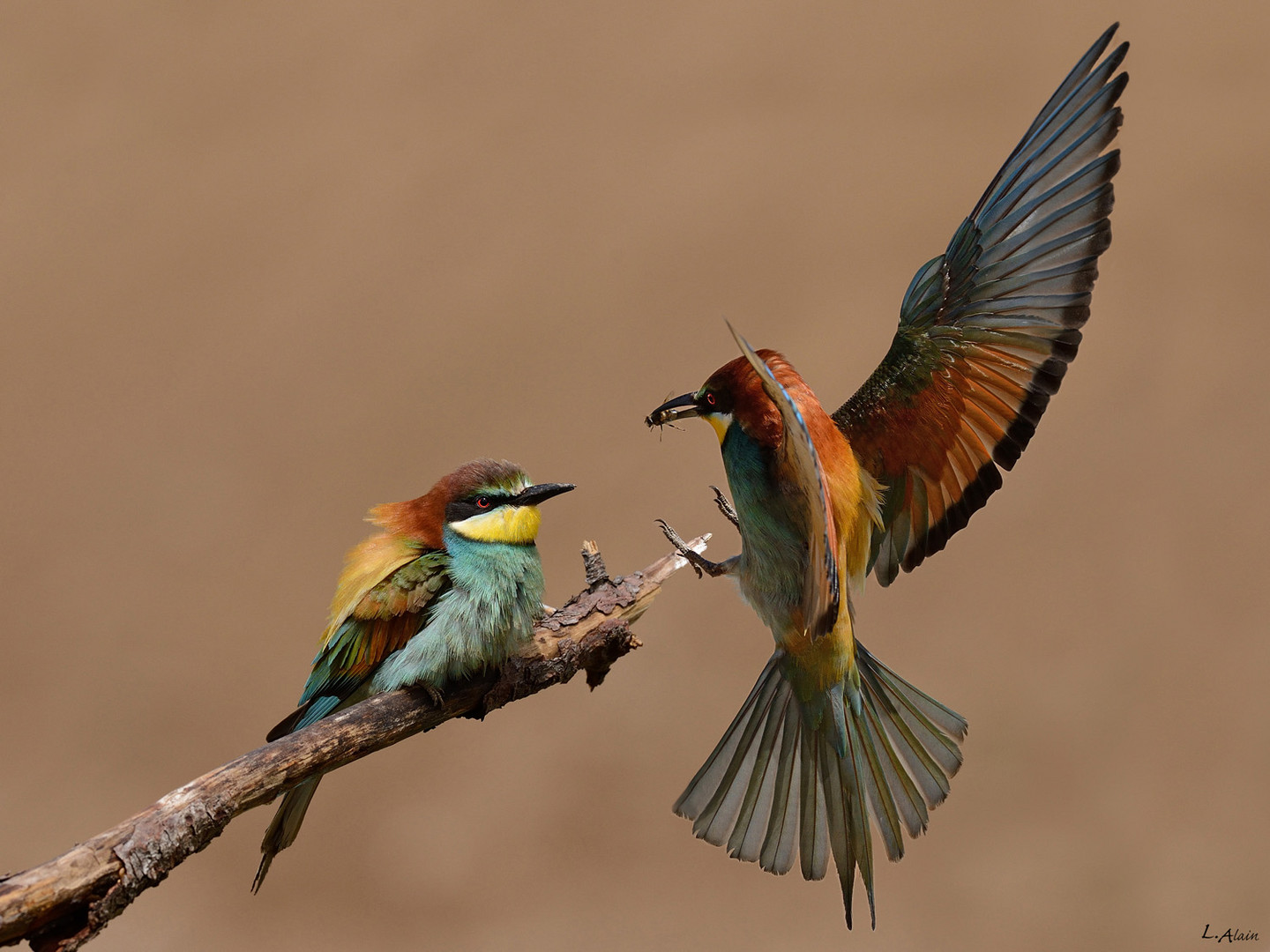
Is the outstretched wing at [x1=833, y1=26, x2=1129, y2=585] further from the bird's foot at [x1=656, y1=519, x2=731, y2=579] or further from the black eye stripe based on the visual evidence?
the black eye stripe

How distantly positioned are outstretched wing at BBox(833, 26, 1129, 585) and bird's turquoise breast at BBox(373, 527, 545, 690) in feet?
1.79

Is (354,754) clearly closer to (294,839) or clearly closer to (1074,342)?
(294,839)

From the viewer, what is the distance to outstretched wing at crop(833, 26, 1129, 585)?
5.18 feet

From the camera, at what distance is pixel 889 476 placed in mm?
1743

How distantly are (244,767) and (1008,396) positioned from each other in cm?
119

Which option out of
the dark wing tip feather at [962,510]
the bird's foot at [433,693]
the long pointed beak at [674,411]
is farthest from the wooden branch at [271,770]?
the dark wing tip feather at [962,510]

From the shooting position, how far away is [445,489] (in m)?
1.61

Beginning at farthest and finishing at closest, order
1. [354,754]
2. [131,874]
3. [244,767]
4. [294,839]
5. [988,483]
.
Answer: [988,483], [294,839], [354,754], [244,767], [131,874]

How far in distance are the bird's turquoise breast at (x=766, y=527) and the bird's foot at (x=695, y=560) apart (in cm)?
6

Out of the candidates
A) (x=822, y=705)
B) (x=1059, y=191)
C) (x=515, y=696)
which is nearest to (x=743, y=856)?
(x=822, y=705)

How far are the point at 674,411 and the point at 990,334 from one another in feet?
1.61

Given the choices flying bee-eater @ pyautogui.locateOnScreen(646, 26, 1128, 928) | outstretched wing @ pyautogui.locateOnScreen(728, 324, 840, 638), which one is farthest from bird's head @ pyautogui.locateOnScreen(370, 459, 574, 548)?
outstretched wing @ pyautogui.locateOnScreen(728, 324, 840, 638)

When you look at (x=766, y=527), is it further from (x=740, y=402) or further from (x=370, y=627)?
(x=370, y=627)

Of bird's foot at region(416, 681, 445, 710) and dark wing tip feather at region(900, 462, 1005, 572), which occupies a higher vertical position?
bird's foot at region(416, 681, 445, 710)
